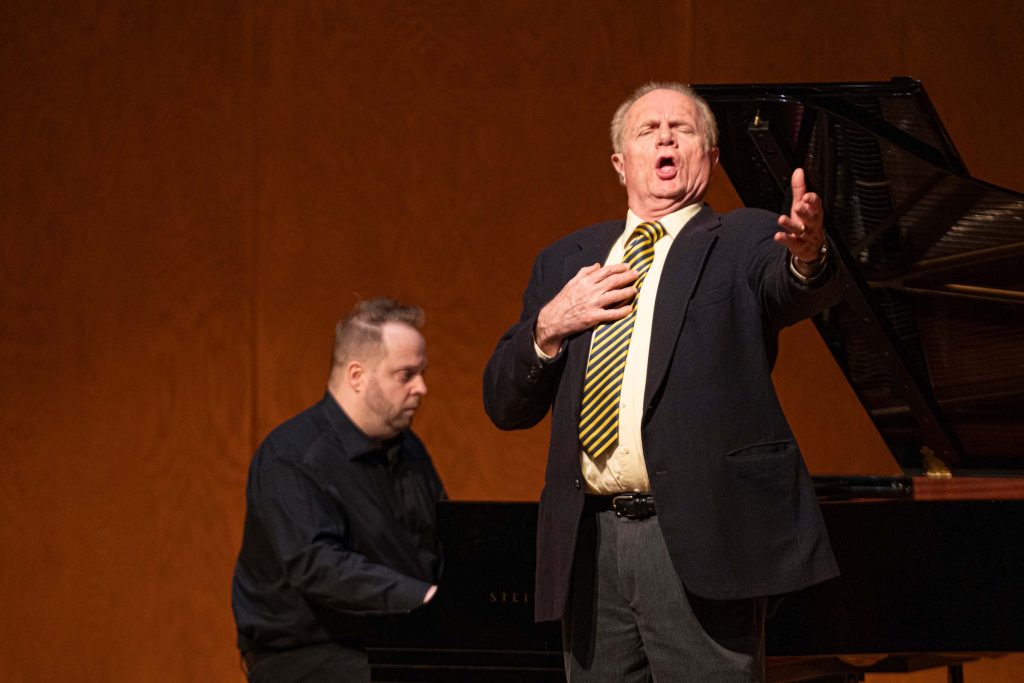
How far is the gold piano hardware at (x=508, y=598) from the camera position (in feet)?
8.01

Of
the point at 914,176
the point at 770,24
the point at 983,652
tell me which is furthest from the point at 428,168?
the point at 983,652

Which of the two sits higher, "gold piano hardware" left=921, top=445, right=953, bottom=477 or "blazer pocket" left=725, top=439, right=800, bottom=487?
"blazer pocket" left=725, top=439, right=800, bottom=487

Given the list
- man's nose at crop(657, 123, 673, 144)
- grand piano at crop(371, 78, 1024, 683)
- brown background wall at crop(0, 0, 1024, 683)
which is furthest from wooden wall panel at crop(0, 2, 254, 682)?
man's nose at crop(657, 123, 673, 144)

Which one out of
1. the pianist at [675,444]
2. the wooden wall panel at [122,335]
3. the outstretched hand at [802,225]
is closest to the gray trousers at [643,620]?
the pianist at [675,444]

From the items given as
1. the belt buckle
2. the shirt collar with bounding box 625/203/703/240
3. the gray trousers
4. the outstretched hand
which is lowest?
the gray trousers

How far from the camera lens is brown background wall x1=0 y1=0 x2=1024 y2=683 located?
165 inches

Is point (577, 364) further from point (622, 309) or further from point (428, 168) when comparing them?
point (428, 168)

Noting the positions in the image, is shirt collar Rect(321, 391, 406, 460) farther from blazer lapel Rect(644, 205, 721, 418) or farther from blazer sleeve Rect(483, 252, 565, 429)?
blazer lapel Rect(644, 205, 721, 418)

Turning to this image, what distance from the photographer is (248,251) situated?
4.26 metres

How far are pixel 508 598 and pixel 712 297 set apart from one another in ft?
3.20

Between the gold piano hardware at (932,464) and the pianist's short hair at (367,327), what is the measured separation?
1257 millimetres

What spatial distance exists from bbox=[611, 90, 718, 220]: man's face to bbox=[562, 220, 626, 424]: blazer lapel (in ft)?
0.19

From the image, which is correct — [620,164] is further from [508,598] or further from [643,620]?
[508,598]

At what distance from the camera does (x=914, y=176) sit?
2.45m
